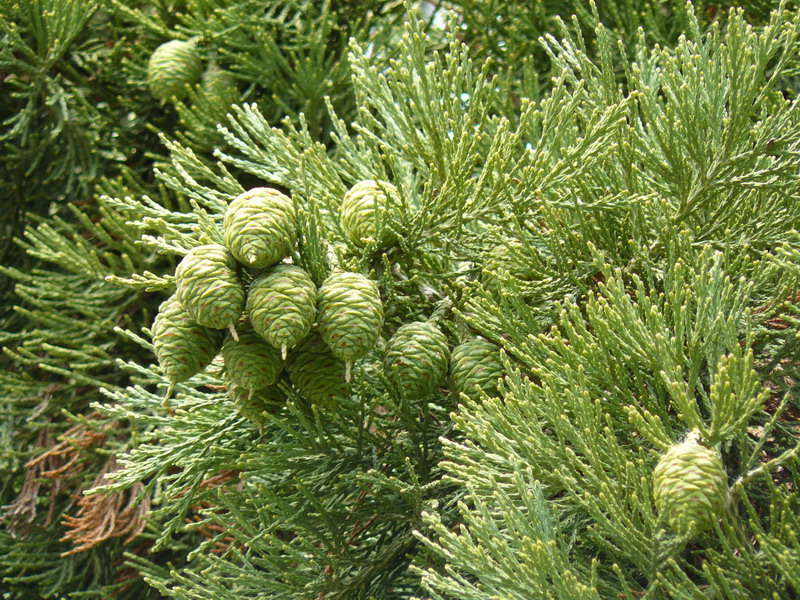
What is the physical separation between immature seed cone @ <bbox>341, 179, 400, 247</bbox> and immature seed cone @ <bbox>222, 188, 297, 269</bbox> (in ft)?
0.44

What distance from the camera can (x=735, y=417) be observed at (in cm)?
99

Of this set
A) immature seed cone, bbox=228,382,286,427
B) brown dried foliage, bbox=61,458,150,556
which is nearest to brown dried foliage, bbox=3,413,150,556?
brown dried foliage, bbox=61,458,150,556

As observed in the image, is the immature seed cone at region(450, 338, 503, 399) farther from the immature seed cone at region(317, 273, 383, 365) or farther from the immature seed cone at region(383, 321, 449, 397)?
the immature seed cone at region(317, 273, 383, 365)

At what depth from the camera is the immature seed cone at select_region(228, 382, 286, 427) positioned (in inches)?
48.4

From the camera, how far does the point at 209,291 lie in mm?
1118

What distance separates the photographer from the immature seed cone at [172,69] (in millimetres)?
2178

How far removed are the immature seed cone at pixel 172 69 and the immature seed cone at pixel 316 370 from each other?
1.22 meters

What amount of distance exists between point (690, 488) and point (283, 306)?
568 millimetres

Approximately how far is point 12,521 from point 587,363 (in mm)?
1829

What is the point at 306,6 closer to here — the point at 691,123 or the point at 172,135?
the point at 172,135

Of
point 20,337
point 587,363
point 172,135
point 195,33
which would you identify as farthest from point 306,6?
point 587,363

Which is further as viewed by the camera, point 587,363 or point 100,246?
point 100,246

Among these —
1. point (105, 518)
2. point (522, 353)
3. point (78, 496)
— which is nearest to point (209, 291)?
point (522, 353)

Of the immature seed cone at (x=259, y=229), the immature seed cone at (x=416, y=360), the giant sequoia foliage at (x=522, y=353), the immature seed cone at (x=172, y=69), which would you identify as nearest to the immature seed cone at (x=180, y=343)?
the giant sequoia foliage at (x=522, y=353)
